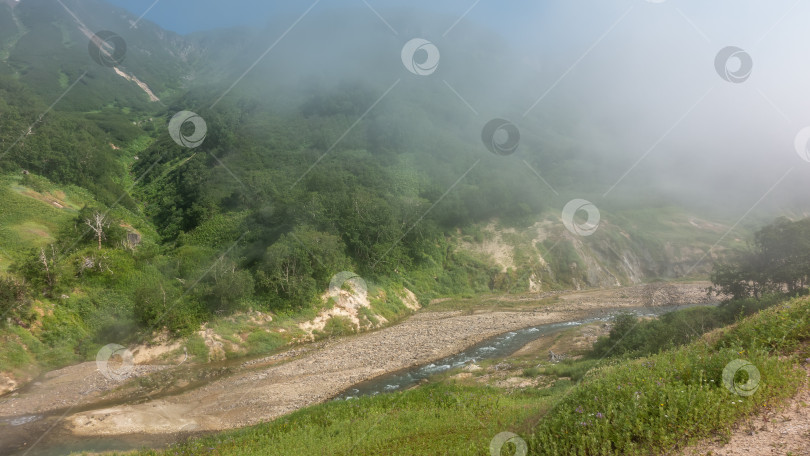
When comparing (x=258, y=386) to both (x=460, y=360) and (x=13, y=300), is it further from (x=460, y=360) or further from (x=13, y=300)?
(x=13, y=300)

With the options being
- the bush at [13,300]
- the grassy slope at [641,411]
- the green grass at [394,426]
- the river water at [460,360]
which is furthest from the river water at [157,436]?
the bush at [13,300]

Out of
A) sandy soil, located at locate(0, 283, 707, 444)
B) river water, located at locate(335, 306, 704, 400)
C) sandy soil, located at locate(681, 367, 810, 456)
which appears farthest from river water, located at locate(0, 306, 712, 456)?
sandy soil, located at locate(681, 367, 810, 456)

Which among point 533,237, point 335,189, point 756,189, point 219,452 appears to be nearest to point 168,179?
point 335,189

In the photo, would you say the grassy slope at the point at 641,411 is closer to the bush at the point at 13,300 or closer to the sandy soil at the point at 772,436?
the sandy soil at the point at 772,436

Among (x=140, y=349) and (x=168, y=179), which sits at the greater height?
(x=168, y=179)

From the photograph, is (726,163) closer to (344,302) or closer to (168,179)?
(344,302)

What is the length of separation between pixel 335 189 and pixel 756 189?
14996 cm

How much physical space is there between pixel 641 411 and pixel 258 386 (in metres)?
26.1

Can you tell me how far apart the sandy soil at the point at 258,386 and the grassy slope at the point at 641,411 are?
377 inches

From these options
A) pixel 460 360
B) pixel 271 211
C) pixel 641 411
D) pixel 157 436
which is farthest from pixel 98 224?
pixel 641 411

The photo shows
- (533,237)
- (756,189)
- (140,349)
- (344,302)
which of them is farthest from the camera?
(756,189)

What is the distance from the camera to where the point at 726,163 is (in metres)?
151

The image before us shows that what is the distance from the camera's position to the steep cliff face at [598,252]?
74.1m

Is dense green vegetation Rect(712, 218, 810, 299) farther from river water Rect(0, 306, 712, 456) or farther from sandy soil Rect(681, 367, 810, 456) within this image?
sandy soil Rect(681, 367, 810, 456)
